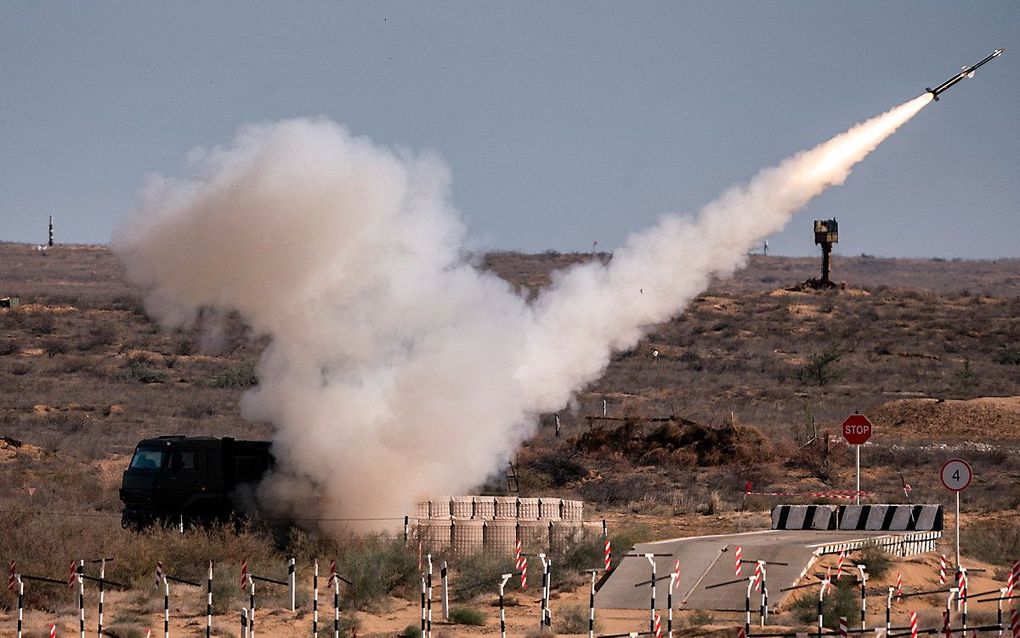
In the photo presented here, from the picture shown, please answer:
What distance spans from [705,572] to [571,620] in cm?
312

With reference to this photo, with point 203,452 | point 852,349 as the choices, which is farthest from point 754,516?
point 852,349

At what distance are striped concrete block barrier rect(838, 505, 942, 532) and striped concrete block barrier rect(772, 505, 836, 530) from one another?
230 mm

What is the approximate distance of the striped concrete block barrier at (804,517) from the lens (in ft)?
90.2

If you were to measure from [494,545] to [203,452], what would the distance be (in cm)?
530

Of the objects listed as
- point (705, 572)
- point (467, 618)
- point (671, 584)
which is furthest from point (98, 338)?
point (671, 584)

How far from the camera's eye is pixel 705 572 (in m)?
22.5

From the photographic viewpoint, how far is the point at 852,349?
224 feet

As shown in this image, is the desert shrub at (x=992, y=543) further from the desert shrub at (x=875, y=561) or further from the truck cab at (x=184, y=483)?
the truck cab at (x=184, y=483)

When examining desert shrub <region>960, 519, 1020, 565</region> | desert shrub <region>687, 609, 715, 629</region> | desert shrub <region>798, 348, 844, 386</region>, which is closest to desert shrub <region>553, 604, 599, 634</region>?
desert shrub <region>687, 609, 715, 629</region>

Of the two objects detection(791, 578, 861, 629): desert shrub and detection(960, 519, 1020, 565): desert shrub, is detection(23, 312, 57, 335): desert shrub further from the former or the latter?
detection(791, 578, 861, 629): desert shrub

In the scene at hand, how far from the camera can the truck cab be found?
26.6 metres

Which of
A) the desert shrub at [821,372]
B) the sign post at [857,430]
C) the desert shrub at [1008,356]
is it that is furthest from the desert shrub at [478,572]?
the desert shrub at [1008,356]

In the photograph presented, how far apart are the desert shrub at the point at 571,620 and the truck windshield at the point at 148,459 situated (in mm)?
8666

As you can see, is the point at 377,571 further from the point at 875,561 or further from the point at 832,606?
the point at 875,561
